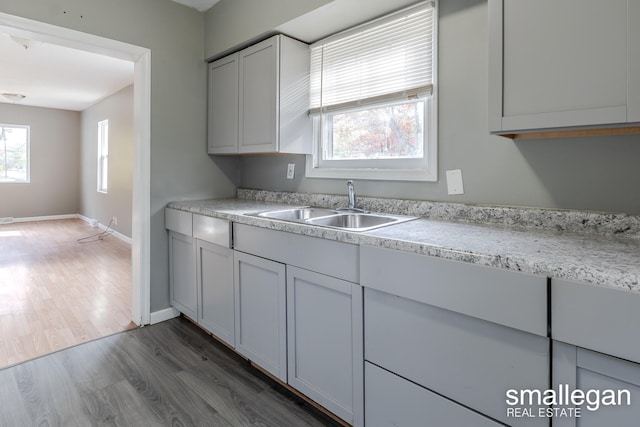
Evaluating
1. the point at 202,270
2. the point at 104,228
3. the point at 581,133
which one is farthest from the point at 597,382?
the point at 104,228

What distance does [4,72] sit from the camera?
198 inches

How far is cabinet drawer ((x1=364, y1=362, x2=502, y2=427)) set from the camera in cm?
118

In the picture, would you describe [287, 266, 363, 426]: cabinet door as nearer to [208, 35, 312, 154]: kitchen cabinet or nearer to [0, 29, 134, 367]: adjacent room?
[208, 35, 312, 154]: kitchen cabinet

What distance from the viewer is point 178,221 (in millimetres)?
2596

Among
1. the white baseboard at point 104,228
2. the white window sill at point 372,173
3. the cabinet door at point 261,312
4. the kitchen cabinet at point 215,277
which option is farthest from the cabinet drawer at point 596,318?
the white baseboard at point 104,228

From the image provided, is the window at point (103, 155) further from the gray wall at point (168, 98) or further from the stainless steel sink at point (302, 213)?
the stainless steel sink at point (302, 213)

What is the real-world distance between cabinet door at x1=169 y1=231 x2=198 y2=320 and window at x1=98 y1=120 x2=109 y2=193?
5.08 m

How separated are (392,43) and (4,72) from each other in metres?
5.65

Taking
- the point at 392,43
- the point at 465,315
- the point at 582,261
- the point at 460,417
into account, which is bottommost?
the point at 460,417

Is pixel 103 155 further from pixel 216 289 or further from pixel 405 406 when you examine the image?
pixel 405 406

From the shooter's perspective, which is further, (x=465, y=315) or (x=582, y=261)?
(x=465, y=315)

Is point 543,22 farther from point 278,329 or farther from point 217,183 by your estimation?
point 217,183

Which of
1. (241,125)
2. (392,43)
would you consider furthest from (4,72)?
(392,43)

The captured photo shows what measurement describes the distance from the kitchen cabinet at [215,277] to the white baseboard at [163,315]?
18.5 inches
